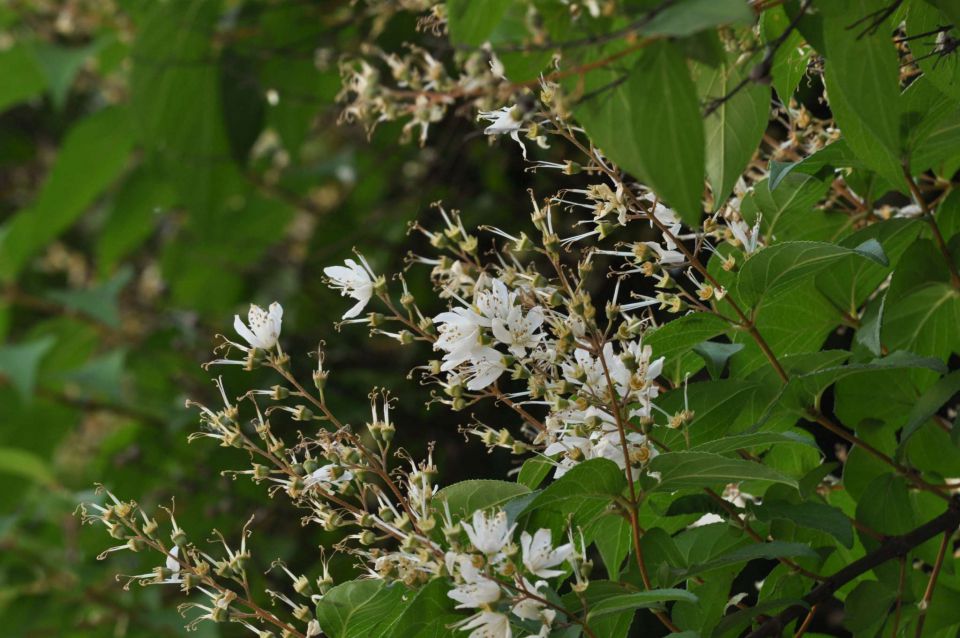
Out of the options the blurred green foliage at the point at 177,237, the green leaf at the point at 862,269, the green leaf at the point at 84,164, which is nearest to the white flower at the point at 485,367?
the green leaf at the point at 862,269

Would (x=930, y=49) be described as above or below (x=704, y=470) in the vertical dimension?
above

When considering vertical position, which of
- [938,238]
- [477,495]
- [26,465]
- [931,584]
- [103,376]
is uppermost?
[938,238]

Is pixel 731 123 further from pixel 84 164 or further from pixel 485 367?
pixel 84 164

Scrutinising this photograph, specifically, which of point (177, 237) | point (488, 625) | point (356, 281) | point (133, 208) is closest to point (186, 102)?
point (133, 208)

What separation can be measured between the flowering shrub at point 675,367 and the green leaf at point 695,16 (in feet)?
0.08

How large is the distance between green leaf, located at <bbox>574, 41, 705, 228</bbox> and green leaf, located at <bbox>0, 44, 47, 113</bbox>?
66.0 inches

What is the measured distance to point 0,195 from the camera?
3084 millimetres

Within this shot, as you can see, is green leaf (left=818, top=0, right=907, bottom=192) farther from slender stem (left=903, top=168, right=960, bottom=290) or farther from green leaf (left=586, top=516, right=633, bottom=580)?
green leaf (left=586, top=516, right=633, bottom=580)

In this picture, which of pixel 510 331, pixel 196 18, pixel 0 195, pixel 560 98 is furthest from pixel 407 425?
pixel 0 195

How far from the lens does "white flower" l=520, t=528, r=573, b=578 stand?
2.01ft

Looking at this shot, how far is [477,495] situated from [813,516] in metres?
0.19

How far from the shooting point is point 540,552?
2.02 feet

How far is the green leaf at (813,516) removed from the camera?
2.02 feet

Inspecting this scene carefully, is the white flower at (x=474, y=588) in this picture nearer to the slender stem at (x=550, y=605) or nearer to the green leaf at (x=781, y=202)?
the slender stem at (x=550, y=605)
